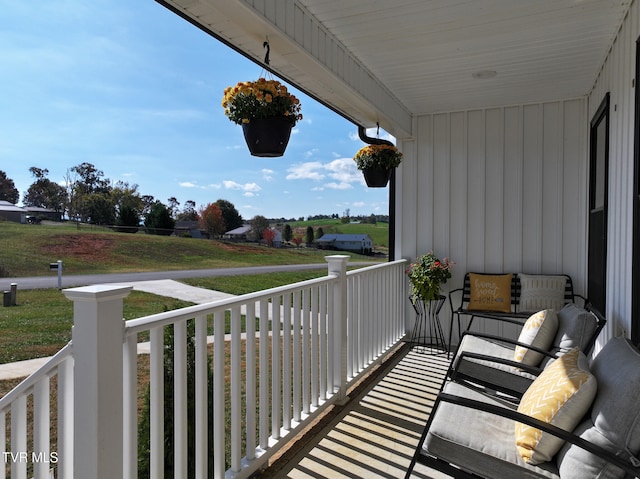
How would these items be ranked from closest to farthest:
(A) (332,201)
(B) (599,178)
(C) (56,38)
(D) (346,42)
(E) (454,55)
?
(D) (346,42) < (E) (454,55) < (B) (599,178) < (C) (56,38) < (A) (332,201)

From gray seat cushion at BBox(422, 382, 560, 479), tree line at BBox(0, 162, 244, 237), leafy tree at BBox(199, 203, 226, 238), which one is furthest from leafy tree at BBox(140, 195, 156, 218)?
gray seat cushion at BBox(422, 382, 560, 479)

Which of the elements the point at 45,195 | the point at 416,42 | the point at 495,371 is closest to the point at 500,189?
the point at 416,42

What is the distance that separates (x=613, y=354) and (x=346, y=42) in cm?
238

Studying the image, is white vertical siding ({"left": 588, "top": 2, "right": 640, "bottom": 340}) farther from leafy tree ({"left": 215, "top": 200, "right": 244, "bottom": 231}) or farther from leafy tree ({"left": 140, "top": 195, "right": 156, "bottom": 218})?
leafy tree ({"left": 215, "top": 200, "right": 244, "bottom": 231})

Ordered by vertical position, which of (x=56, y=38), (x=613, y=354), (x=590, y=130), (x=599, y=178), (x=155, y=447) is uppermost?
(x=56, y=38)

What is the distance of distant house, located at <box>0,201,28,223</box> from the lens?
3132 mm

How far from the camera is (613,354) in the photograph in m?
1.71

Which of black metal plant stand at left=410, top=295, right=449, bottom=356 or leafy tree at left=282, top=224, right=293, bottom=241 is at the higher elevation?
leafy tree at left=282, top=224, right=293, bottom=241

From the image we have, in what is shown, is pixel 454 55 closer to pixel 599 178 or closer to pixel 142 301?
pixel 599 178

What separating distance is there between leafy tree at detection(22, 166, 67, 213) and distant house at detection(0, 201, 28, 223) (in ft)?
0.47

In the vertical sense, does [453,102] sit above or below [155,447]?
above

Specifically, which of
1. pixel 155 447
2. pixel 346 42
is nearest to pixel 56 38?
pixel 346 42

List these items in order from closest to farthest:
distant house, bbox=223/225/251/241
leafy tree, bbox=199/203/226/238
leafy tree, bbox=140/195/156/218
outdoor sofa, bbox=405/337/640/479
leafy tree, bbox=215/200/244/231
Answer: outdoor sofa, bbox=405/337/640/479 < leafy tree, bbox=140/195/156/218 < leafy tree, bbox=199/203/226/238 < distant house, bbox=223/225/251/241 < leafy tree, bbox=215/200/244/231

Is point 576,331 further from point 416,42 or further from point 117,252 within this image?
point 117,252
